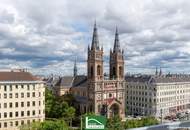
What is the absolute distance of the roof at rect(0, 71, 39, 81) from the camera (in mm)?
86287

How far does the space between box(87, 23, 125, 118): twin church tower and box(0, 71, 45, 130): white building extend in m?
22.4

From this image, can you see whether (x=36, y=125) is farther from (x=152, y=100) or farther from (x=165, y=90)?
(x=165, y=90)

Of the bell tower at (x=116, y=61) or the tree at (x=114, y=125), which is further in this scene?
the bell tower at (x=116, y=61)

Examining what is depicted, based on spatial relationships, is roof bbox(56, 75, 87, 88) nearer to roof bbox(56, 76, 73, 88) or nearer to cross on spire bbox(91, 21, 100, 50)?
roof bbox(56, 76, 73, 88)

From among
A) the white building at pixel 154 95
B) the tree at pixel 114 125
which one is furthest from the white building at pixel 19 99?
the white building at pixel 154 95

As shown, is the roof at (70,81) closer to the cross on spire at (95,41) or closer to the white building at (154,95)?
the cross on spire at (95,41)

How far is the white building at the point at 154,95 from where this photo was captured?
13462 centimetres

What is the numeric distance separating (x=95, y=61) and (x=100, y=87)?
27.2ft

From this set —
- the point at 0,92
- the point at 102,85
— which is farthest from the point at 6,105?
the point at 102,85

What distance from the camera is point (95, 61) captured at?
111500mm

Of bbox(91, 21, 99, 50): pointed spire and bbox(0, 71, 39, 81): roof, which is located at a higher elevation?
bbox(91, 21, 99, 50): pointed spire

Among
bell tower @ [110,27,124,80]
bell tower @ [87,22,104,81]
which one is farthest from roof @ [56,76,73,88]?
bell tower @ [87,22,104,81]

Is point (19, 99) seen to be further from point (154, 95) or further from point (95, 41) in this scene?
point (154, 95)

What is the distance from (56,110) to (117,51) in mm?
32634
